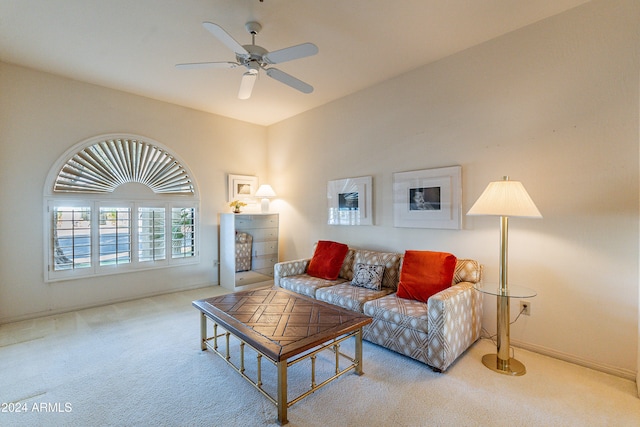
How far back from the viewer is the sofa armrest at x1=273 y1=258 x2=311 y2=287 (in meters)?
3.77

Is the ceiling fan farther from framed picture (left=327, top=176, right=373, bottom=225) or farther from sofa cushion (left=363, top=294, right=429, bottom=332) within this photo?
sofa cushion (left=363, top=294, right=429, bottom=332)

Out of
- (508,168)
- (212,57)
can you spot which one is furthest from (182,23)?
(508,168)

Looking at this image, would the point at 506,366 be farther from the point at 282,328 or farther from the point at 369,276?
the point at 282,328

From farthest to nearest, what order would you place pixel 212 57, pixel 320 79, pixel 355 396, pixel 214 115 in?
pixel 214 115 < pixel 320 79 < pixel 212 57 < pixel 355 396

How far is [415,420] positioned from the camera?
5.77 feet

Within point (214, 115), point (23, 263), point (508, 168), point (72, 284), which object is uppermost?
point (214, 115)

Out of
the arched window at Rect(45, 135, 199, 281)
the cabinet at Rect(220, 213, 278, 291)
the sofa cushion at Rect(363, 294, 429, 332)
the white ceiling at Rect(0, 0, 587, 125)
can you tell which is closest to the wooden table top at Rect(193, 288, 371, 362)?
the sofa cushion at Rect(363, 294, 429, 332)

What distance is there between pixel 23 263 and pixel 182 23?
10.7 feet

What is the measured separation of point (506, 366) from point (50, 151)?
522 centimetres

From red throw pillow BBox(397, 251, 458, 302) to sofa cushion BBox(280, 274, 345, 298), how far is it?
0.92 m

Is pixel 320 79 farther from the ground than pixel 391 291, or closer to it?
farther from the ground

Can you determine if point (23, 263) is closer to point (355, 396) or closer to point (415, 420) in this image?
point (355, 396)

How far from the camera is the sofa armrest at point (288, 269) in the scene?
3.77 meters

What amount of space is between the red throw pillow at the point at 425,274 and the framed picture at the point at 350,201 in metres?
1.01
